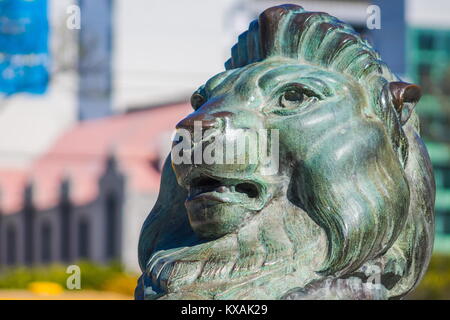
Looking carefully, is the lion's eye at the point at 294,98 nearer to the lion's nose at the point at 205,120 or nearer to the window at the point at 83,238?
the lion's nose at the point at 205,120

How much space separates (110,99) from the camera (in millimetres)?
30688

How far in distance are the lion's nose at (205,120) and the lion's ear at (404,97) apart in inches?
18.0

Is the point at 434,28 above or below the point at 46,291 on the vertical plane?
above

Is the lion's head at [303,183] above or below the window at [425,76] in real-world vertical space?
below

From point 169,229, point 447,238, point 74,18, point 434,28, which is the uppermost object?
point 434,28

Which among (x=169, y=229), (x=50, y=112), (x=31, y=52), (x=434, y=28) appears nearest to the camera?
(x=169, y=229)

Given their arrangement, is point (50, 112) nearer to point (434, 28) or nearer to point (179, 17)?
point (179, 17)

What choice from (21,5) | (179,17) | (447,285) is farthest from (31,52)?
(447,285)

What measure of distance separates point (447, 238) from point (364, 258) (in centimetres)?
2247

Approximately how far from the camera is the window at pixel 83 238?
2119cm

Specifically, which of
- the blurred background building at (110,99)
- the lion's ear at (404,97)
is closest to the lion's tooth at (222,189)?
the lion's ear at (404,97)

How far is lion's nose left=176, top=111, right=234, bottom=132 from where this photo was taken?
2826mm

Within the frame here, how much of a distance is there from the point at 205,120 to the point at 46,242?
20755 millimetres
